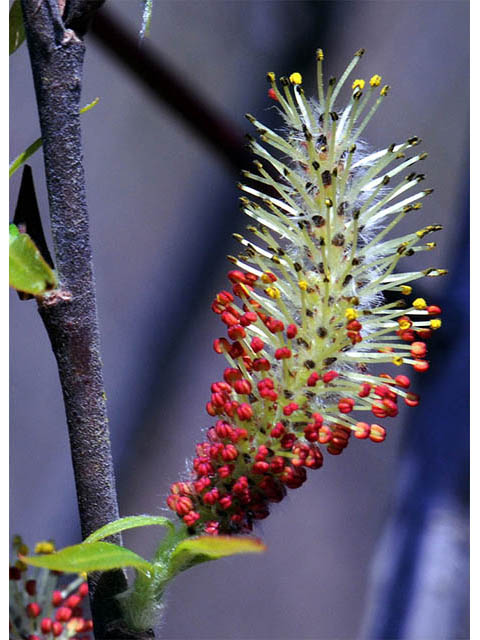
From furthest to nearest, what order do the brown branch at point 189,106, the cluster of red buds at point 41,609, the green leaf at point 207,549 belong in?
the brown branch at point 189,106 → the cluster of red buds at point 41,609 → the green leaf at point 207,549

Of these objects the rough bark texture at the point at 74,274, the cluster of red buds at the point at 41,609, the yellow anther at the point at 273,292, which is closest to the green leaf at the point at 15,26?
the rough bark texture at the point at 74,274

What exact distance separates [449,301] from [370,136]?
263 mm

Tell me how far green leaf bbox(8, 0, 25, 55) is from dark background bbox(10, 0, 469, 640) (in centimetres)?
29

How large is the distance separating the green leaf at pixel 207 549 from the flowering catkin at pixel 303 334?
0.05ft

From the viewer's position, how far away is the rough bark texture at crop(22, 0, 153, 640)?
12.0 inches

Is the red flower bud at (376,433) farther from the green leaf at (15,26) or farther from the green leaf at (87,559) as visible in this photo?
the green leaf at (15,26)

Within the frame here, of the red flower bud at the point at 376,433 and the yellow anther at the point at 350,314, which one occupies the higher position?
the yellow anther at the point at 350,314

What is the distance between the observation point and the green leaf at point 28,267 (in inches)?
11.8

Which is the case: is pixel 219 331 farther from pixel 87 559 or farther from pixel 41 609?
pixel 87 559

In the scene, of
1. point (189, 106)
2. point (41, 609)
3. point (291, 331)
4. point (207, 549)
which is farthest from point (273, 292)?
point (189, 106)

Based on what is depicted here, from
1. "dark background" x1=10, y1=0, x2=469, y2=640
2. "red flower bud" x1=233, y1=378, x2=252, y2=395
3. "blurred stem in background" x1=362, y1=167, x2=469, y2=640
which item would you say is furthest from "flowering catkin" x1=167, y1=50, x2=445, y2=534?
"blurred stem in background" x1=362, y1=167, x2=469, y2=640
